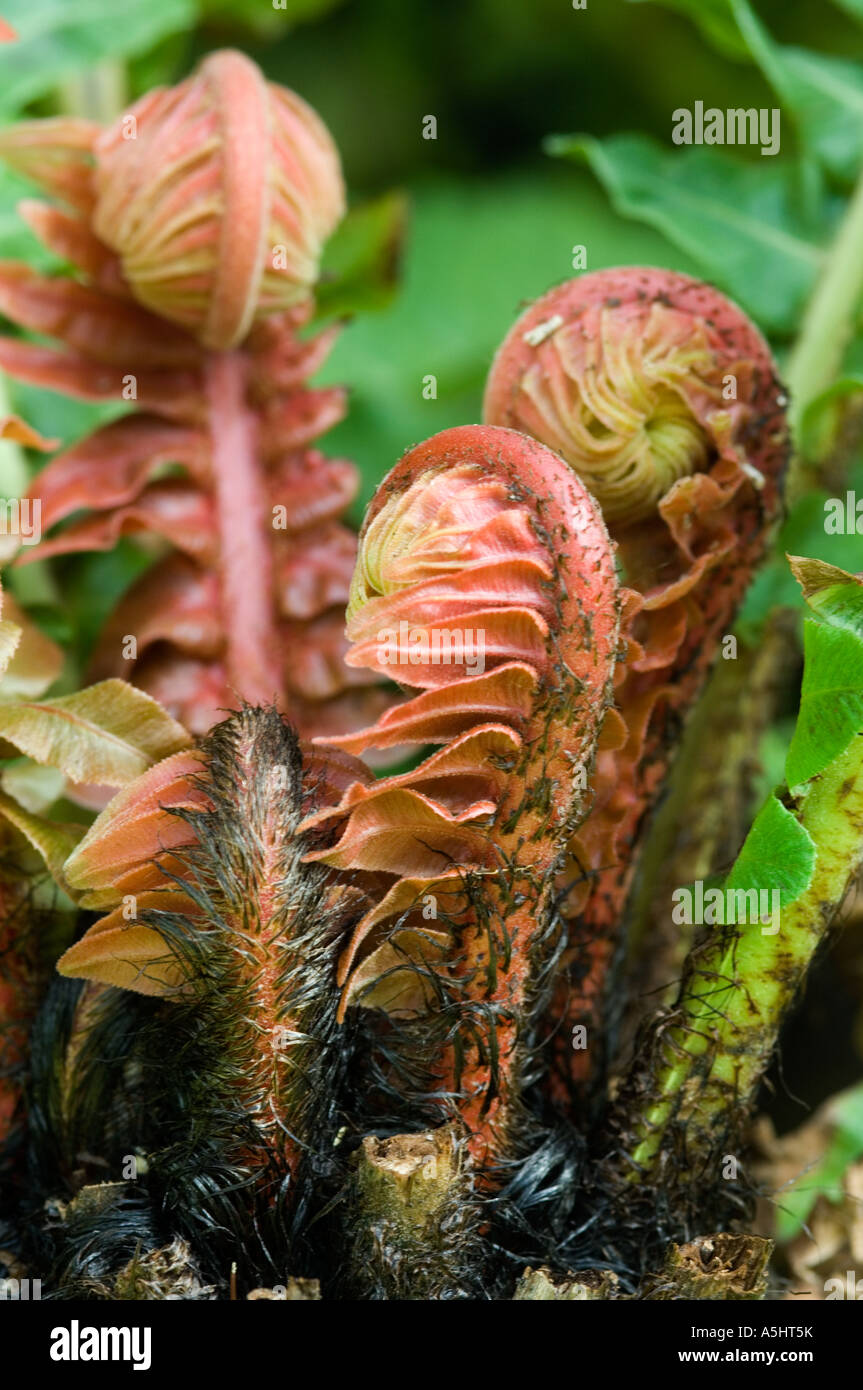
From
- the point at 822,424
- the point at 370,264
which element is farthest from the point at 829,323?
the point at 370,264

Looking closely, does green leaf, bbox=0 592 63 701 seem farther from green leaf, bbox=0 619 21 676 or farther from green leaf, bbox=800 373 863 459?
green leaf, bbox=800 373 863 459

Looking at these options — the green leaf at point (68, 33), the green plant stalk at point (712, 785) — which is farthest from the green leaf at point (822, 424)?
the green leaf at point (68, 33)

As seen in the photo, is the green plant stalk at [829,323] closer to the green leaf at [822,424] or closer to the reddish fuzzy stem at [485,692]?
the green leaf at [822,424]

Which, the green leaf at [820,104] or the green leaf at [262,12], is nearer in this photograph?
the green leaf at [820,104]

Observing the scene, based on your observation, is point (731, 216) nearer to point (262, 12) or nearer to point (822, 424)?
point (822, 424)

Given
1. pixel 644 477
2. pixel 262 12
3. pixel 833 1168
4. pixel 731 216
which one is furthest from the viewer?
pixel 262 12

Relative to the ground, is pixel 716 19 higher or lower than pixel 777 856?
higher
